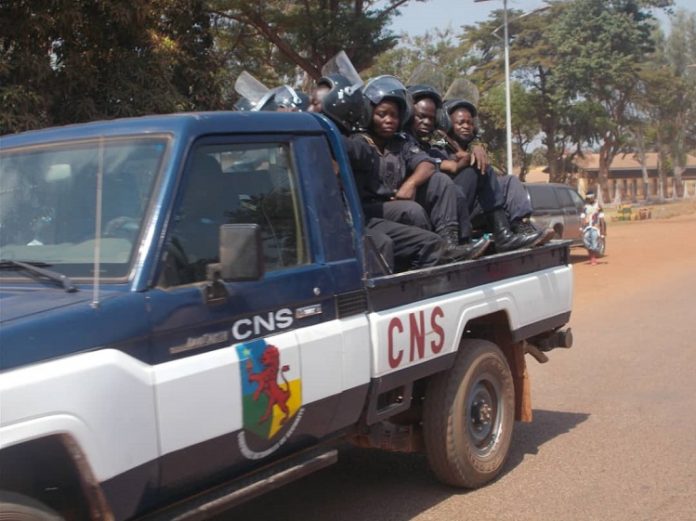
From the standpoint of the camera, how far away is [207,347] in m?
3.44

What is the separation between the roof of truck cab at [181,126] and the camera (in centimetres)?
362

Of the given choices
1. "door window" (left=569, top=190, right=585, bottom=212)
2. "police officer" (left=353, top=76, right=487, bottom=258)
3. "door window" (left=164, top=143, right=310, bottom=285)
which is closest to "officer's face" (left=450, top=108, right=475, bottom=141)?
"police officer" (left=353, top=76, right=487, bottom=258)

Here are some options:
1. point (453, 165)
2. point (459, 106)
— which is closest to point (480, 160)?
point (453, 165)

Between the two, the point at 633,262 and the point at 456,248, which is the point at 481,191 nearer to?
the point at 456,248

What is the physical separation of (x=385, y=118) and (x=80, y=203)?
8.35 ft

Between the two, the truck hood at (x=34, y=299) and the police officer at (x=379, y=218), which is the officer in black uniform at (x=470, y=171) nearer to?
the police officer at (x=379, y=218)

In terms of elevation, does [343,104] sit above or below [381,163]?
above

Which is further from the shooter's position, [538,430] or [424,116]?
[538,430]

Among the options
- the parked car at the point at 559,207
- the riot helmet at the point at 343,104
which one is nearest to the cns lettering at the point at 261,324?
the riot helmet at the point at 343,104

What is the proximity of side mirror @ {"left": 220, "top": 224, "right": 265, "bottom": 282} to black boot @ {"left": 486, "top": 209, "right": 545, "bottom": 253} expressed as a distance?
317cm

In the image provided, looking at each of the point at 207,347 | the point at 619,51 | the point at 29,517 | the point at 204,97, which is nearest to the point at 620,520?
the point at 207,347

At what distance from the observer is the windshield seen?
11.2 ft

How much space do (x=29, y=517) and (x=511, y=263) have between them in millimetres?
3609

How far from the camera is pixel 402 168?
5684 millimetres
